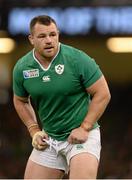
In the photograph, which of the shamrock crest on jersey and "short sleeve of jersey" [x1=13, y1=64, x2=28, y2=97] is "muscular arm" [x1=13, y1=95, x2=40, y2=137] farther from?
the shamrock crest on jersey

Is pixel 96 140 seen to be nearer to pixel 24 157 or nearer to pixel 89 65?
pixel 89 65

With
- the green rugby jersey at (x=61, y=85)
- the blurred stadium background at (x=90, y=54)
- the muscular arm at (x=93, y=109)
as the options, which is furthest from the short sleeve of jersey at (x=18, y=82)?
the blurred stadium background at (x=90, y=54)

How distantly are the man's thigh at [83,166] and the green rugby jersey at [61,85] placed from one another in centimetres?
28

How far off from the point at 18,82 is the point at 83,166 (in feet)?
3.07

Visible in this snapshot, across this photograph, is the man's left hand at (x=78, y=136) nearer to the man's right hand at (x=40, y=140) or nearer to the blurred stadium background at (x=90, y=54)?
the man's right hand at (x=40, y=140)

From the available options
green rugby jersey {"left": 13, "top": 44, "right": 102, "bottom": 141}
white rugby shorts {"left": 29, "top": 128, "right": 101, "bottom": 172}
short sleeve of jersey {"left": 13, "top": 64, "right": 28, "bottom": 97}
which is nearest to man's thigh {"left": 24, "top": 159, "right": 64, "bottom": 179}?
white rugby shorts {"left": 29, "top": 128, "right": 101, "bottom": 172}

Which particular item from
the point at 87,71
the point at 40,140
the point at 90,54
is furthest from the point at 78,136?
the point at 90,54

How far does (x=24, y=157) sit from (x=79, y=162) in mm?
6843

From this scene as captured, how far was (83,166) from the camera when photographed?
6527 mm

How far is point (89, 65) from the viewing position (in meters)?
6.65

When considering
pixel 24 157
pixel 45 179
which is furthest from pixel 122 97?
pixel 45 179

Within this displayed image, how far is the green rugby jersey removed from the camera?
6.67 m

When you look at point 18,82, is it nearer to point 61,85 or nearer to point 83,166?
point 61,85

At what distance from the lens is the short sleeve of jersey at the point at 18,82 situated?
6875mm
